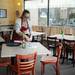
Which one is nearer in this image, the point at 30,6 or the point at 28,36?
the point at 28,36

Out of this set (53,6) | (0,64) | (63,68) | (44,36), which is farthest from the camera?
(53,6)

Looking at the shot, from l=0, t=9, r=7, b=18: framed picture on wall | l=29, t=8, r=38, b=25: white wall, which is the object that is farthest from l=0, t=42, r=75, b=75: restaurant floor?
l=0, t=9, r=7, b=18: framed picture on wall

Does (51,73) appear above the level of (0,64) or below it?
below

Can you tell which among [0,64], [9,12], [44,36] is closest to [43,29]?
[44,36]

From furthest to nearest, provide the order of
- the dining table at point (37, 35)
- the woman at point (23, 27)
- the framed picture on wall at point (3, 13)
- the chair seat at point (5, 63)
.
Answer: the framed picture on wall at point (3, 13) < the dining table at point (37, 35) < the woman at point (23, 27) < the chair seat at point (5, 63)

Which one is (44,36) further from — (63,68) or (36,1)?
(63,68)

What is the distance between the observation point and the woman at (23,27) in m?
5.35

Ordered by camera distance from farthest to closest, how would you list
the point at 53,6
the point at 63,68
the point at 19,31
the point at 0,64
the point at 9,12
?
the point at 9,12
the point at 53,6
the point at 63,68
the point at 19,31
the point at 0,64

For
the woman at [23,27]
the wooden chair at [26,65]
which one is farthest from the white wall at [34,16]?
the wooden chair at [26,65]

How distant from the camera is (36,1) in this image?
11.5 metres

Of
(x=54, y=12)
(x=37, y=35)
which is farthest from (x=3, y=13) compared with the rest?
(x=37, y=35)

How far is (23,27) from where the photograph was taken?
18.3 ft

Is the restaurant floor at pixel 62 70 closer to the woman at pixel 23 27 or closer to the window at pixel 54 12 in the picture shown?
the woman at pixel 23 27

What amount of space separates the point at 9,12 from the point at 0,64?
7660 millimetres
